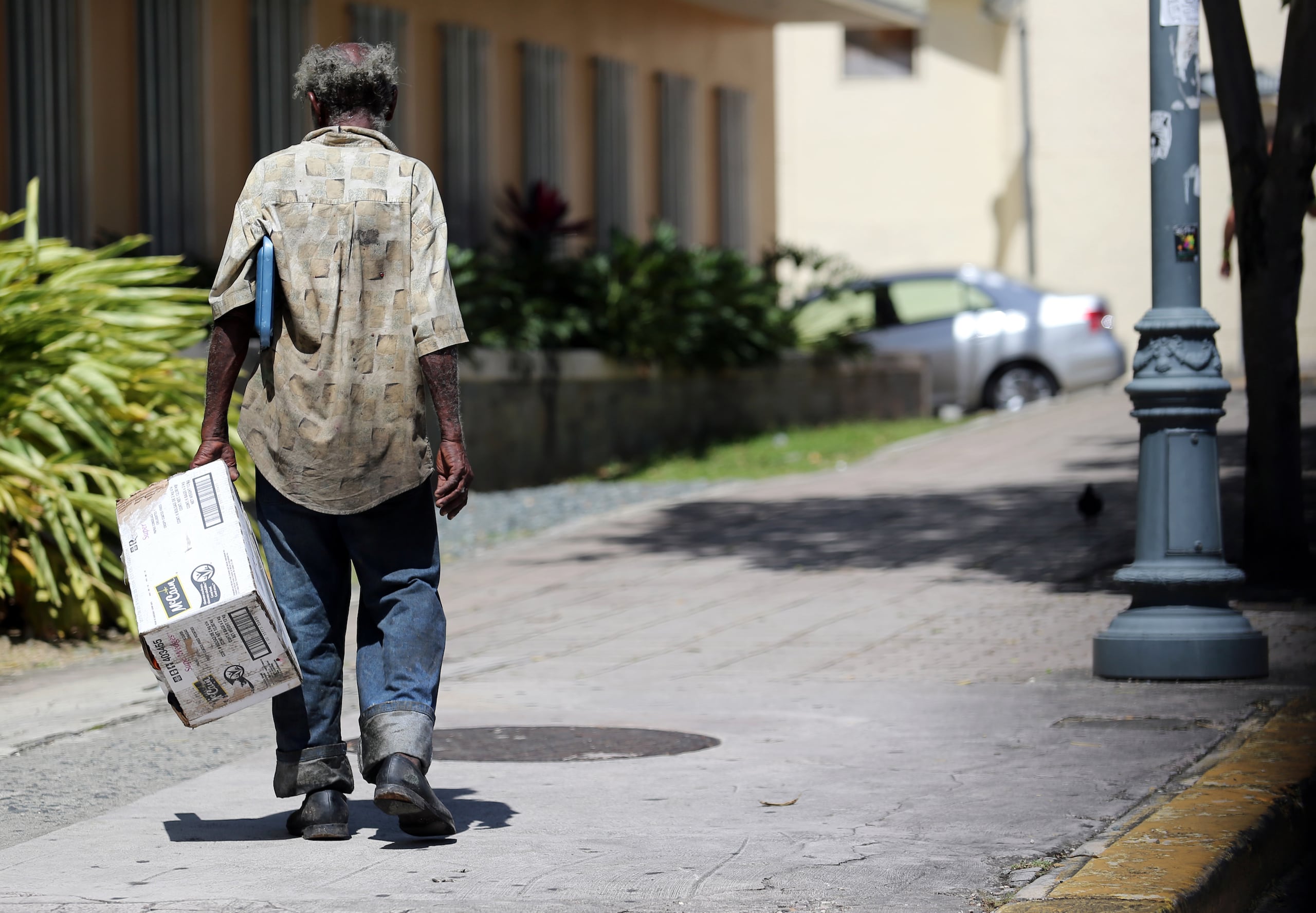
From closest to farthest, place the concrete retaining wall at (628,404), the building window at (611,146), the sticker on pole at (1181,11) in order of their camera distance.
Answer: the sticker on pole at (1181,11) < the concrete retaining wall at (628,404) < the building window at (611,146)

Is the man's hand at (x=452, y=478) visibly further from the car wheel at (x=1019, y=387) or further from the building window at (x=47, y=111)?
the car wheel at (x=1019, y=387)

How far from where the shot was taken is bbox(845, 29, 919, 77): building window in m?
32.9

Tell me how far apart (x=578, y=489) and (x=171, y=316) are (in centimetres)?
612

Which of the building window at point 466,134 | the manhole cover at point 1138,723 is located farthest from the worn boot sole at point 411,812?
the building window at point 466,134

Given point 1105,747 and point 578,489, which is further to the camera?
point 578,489

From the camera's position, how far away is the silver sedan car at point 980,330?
20844 mm

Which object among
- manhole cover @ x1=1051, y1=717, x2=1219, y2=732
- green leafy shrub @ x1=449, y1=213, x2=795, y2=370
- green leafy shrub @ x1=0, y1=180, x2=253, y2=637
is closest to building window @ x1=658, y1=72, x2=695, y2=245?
green leafy shrub @ x1=449, y1=213, x2=795, y2=370

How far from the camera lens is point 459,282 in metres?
15.3

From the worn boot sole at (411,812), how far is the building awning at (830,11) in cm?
1738

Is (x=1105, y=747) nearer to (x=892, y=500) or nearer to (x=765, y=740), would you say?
(x=765, y=740)

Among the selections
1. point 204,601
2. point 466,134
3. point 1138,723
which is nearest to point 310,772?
point 204,601

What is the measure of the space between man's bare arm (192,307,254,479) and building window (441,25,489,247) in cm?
1282

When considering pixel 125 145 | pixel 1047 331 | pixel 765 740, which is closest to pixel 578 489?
pixel 125 145

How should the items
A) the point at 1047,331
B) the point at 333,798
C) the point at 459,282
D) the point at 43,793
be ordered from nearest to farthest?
the point at 333,798
the point at 43,793
the point at 459,282
the point at 1047,331
